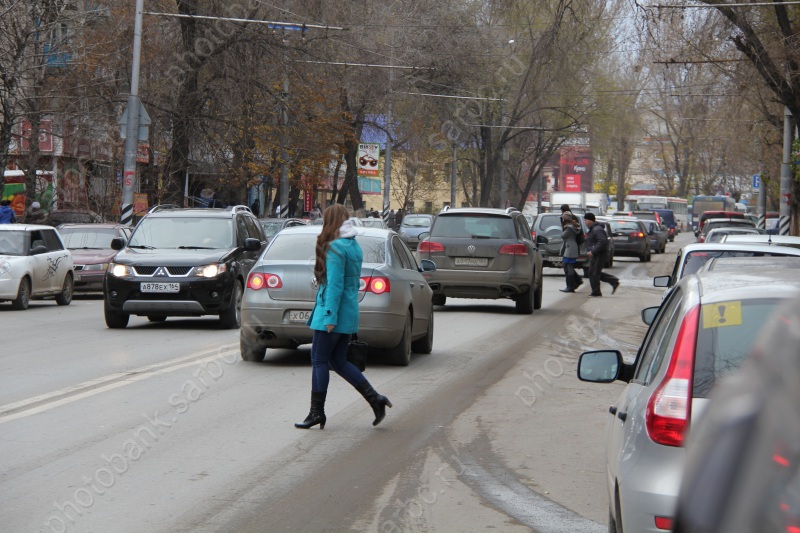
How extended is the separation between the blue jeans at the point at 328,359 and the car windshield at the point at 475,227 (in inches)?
490

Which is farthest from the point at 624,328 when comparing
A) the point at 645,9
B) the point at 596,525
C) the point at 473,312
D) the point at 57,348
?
the point at 596,525

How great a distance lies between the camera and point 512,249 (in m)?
21.1

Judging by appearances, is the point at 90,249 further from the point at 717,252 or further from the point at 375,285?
the point at 717,252

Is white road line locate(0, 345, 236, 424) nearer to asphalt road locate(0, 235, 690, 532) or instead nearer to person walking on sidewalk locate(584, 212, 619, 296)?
asphalt road locate(0, 235, 690, 532)

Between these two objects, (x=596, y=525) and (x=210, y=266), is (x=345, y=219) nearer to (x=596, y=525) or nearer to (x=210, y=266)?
(x=596, y=525)

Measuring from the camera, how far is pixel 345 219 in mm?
9117

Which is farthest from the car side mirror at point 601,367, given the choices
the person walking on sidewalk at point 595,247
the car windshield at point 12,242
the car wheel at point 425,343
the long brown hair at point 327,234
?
the person walking on sidewalk at point 595,247

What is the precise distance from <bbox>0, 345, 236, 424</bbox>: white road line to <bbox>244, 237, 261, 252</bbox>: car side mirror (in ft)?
13.0

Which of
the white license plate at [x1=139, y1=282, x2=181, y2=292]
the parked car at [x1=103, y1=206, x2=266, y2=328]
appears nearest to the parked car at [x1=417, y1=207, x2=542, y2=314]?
the parked car at [x1=103, y1=206, x2=266, y2=328]

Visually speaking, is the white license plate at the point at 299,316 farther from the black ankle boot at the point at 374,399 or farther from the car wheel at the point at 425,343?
the black ankle boot at the point at 374,399

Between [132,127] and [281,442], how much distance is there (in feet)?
74.4

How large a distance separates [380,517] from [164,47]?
96.2 ft

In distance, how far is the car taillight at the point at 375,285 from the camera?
12805 millimetres

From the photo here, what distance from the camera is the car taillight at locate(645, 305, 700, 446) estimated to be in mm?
3975
